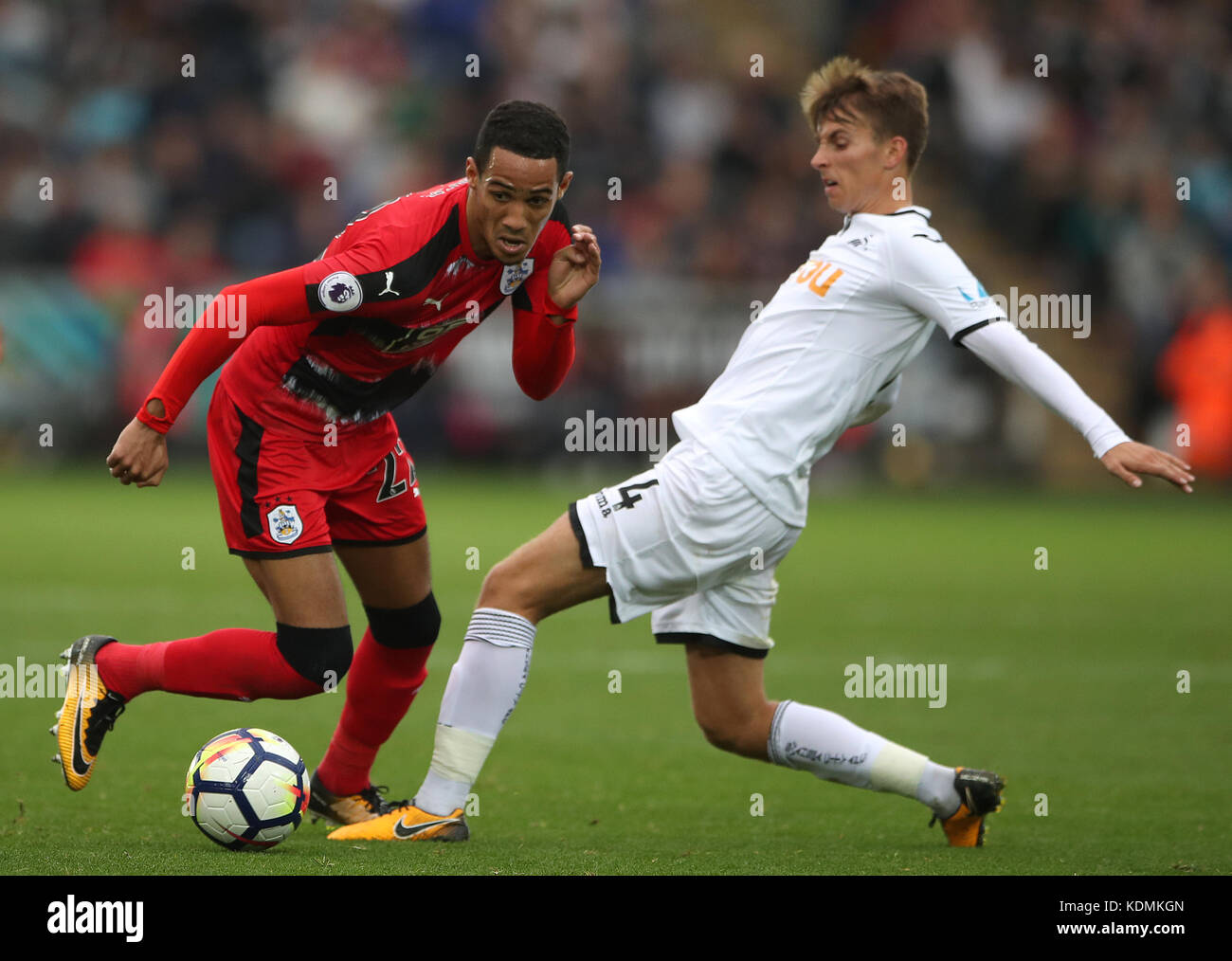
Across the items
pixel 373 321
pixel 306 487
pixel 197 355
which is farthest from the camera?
pixel 306 487

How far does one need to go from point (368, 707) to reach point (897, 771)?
70.5 inches

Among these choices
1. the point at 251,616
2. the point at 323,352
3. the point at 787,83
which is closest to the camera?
the point at 323,352

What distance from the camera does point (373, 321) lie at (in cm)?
527

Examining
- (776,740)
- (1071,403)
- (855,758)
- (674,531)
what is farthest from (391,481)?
(1071,403)

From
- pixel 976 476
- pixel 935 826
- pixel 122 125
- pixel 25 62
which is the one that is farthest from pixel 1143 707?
pixel 25 62

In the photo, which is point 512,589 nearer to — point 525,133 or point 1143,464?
point 525,133

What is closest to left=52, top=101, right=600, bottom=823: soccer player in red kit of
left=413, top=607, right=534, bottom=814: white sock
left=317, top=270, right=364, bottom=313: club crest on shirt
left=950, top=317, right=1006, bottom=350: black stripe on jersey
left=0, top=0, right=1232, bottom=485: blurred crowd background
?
left=317, top=270, right=364, bottom=313: club crest on shirt

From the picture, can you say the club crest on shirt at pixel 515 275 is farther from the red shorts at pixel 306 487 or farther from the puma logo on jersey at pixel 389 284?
the red shorts at pixel 306 487

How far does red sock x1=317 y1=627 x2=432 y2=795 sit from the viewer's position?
19.0 ft

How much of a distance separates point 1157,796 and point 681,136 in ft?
51.1

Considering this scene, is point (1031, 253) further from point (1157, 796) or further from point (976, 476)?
point (1157, 796)

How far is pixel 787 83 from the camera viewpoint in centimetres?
2202

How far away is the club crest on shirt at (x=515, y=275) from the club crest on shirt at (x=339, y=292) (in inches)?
22.2

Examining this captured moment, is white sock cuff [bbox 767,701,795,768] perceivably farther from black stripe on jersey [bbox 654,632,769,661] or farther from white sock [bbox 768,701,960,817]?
black stripe on jersey [bbox 654,632,769,661]
